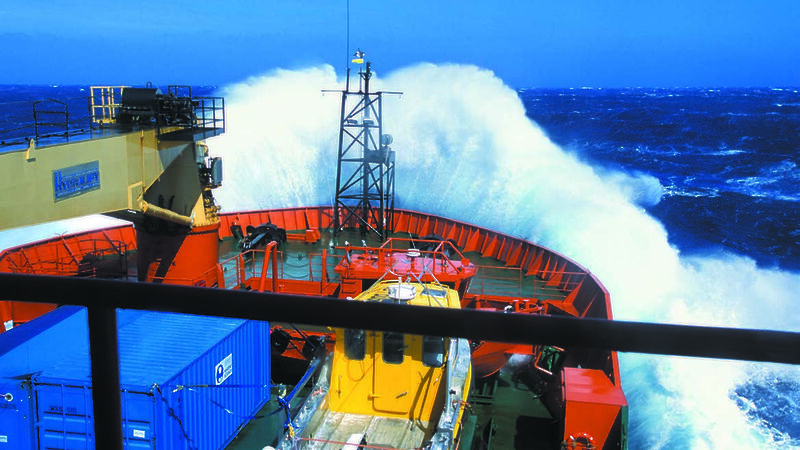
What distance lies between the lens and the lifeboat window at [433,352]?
35.1 ft

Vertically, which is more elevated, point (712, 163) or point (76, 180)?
point (76, 180)

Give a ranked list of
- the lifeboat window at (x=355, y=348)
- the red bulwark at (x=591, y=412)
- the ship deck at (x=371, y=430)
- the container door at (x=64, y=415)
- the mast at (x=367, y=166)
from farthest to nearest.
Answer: the mast at (x=367, y=166), the red bulwark at (x=591, y=412), the lifeboat window at (x=355, y=348), the ship deck at (x=371, y=430), the container door at (x=64, y=415)

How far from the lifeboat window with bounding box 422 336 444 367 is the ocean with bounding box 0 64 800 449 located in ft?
25.4

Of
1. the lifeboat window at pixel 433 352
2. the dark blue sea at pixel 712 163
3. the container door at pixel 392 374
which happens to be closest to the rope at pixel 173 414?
the container door at pixel 392 374

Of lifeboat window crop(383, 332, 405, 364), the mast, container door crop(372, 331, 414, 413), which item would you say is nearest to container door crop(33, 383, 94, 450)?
container door crop(372, 331, 414, 413)

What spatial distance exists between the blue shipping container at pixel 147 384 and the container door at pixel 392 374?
1875mm

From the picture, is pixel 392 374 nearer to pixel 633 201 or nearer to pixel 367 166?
pixel 367 166

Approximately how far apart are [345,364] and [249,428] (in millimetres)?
3748

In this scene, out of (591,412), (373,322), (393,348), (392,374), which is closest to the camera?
(373,322)

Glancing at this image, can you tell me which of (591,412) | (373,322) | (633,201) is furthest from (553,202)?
(373,322)

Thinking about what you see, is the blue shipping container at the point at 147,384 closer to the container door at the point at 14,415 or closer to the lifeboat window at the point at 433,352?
the container door at the point at 14,415

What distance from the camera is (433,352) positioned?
10.7 metres

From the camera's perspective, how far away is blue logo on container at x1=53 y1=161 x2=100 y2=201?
10047 mm

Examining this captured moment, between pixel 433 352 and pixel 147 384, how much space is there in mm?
4173
